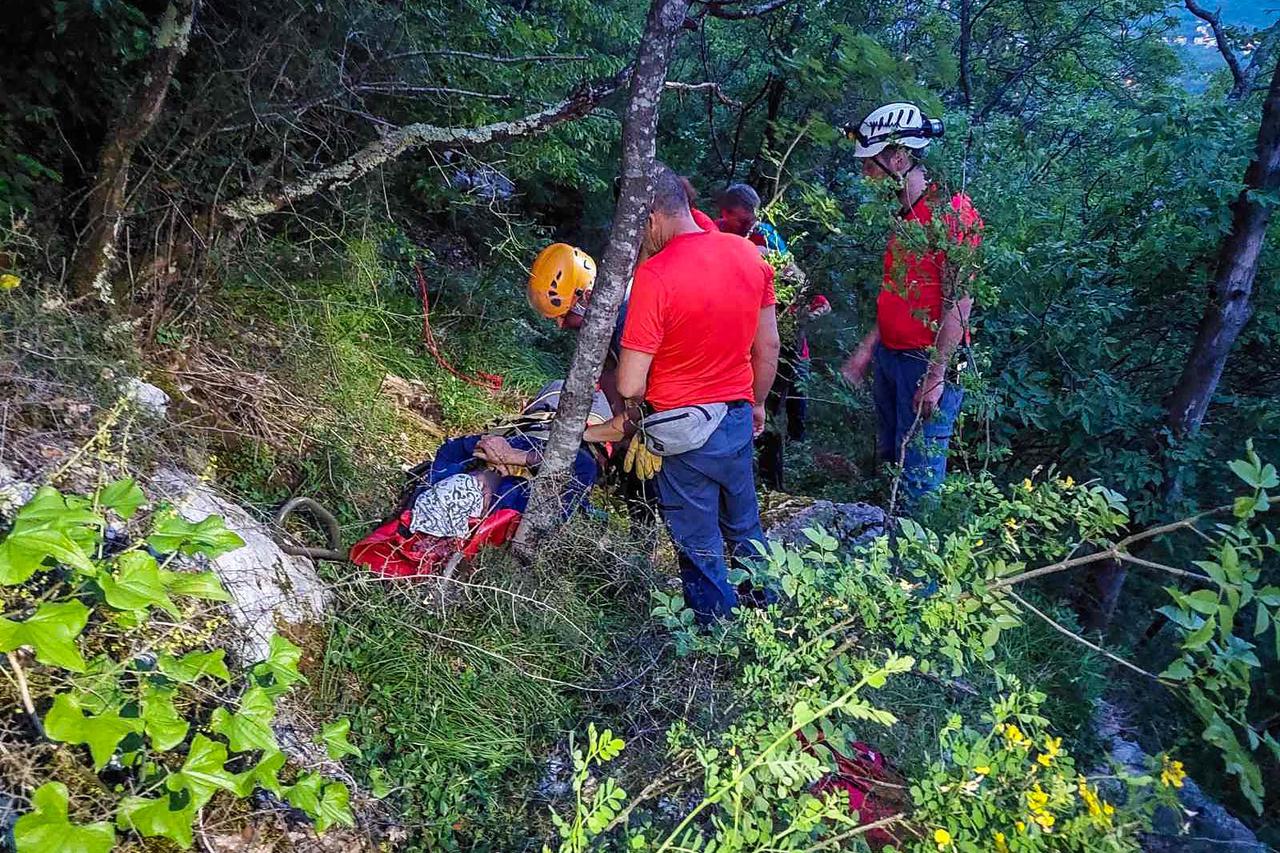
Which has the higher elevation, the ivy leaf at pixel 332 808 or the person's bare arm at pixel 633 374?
the person's bare arm at pixel 633 374

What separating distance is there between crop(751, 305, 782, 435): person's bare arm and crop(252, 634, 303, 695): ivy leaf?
7.04 feet

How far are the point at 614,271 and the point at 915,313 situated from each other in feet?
4.92

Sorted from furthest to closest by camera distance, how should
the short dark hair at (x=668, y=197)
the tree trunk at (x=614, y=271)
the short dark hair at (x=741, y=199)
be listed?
the short dark hair at (x=741, y=199) < the short dark hair at (x=668, y=197) < the tree trunk at (x=614, y=271)

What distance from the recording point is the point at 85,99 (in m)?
3.88

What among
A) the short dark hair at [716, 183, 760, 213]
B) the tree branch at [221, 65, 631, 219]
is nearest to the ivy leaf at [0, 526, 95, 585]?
the tree branch at [221, 65, 631, 219]

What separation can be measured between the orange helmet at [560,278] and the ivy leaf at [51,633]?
10.5 feet

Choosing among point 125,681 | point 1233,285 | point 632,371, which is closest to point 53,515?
point 125,681

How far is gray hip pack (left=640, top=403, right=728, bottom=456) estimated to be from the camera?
317 centimetres

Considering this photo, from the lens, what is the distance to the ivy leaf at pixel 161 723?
1.62 metres

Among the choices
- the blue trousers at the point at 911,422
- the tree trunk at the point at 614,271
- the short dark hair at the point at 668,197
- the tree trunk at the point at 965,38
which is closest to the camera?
the tree trunk at the point at 614,271

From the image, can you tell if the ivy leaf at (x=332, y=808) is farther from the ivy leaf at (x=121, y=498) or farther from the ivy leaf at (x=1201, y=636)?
the ivy leaf at (x=1201, y=636)

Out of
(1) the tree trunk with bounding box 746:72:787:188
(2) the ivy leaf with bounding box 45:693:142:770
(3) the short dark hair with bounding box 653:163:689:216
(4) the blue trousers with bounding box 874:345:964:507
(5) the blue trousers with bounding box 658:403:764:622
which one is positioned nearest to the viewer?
(2) the ivy leaf with bounding box 45:693:142:770

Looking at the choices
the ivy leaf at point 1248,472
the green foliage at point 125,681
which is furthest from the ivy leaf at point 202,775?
the ivy leaf at point 1248,472

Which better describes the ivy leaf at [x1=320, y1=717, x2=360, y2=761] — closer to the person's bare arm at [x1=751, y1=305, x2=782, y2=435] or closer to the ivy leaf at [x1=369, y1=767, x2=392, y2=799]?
the ivy leaf at [x1=369, y1=767, x2=392, y2=799]
